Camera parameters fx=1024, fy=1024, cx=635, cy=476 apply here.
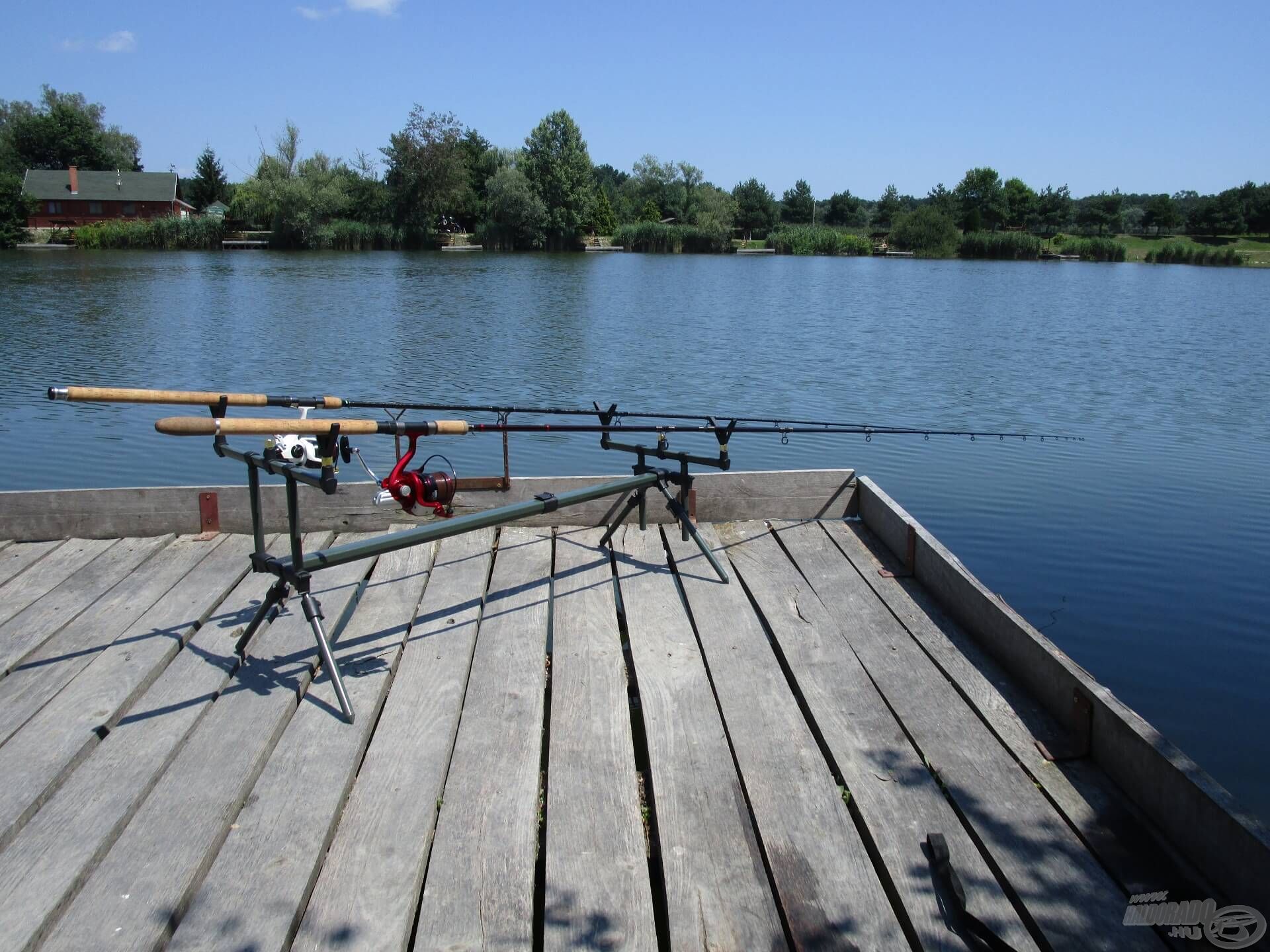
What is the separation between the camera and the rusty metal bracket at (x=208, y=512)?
5.26 m

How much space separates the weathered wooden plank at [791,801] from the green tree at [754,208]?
87.3 metres

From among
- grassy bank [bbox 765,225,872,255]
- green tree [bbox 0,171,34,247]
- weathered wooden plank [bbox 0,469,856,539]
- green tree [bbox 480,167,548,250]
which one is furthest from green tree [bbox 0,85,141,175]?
weathered wooden plank [bbox 0,469,856,539]

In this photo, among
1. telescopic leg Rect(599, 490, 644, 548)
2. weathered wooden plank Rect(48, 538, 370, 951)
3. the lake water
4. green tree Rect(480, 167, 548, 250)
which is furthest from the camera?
green tree Rect(480, 167, 548, 250)

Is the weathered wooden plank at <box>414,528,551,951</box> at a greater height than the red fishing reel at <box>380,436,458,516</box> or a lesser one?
lesser

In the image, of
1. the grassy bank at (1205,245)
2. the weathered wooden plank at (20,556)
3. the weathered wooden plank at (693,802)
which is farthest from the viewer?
the grassy bank at (1205,245)

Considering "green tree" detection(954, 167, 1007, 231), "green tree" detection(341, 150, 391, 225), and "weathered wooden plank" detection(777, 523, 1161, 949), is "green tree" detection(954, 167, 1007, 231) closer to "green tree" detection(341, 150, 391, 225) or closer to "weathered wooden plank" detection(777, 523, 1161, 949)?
"green tree" detection(341, 150, 391, 225)

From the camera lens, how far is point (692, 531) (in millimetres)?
4844

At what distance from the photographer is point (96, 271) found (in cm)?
3503

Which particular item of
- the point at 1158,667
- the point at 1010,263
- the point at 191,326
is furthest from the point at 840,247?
the point at 1158,667

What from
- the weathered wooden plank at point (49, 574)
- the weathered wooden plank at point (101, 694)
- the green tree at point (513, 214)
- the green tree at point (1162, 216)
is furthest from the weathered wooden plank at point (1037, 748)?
the green tree at point (1162, 216)

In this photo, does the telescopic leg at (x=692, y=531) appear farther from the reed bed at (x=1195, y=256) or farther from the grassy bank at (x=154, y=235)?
the reed bed at (x=1195, y=256)

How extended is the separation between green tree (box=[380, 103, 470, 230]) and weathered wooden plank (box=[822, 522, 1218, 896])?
212 ft

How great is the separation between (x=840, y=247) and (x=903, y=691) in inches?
2736

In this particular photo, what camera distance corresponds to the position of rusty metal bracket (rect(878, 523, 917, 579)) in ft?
16.1
